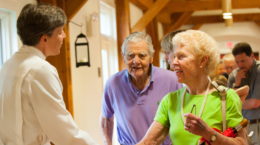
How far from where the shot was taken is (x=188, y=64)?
1.89 meters

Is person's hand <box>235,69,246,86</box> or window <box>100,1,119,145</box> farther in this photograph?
window <box>100,1,119,145</box>

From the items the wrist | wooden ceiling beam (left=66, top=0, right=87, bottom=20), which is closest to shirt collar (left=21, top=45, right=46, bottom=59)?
the wrist

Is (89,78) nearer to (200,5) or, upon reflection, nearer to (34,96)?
(34,96)

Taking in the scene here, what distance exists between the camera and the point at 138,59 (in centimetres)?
267

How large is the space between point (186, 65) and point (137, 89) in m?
0.84

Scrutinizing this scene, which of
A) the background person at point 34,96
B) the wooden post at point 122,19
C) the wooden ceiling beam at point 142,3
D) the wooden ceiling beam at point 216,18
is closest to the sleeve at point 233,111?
the background person at point 34,96

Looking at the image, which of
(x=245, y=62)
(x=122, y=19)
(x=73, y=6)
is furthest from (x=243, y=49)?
(x=122, y=19)

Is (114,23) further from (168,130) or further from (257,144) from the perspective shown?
(168,130)

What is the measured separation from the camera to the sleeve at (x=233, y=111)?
1.77m

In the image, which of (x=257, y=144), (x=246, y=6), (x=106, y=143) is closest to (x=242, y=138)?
(x=106, y=143)

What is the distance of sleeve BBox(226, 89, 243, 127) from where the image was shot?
1.77 m

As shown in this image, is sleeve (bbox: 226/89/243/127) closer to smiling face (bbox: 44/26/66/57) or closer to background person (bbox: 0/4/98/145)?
background person (bbox: 0/4/98/145)

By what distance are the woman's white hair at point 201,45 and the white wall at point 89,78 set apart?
346cm

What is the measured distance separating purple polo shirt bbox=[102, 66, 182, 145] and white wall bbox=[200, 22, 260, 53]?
35.7 ft
